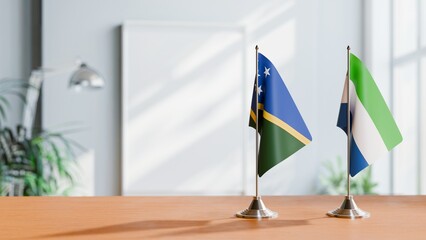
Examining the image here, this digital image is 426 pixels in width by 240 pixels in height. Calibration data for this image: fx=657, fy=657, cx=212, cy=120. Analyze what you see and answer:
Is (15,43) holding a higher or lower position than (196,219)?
higher

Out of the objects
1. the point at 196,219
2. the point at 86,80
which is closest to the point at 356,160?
the point at 196,219

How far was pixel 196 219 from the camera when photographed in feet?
5.06

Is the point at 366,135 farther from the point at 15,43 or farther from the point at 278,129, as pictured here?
the point at 15,43

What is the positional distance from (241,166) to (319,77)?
1.12m

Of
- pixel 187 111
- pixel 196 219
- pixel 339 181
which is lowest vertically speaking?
pixel 339 181

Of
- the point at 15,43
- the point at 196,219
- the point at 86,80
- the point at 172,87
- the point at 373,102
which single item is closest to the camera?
the point at 196,219

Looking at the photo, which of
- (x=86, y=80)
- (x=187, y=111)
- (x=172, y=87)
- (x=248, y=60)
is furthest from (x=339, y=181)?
(x=86, y=80)

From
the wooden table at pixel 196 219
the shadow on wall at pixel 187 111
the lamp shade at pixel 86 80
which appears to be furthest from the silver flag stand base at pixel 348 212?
the shadow on wall at pixel 187 111

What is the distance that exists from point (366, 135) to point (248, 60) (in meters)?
4.31

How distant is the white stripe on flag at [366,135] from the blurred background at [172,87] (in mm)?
4212

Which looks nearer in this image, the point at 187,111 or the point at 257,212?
the point at 257,212

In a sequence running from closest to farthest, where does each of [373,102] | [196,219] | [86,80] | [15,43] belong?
1. [196,219]
2. [373,102]
3. [86,80]
4. [15,43]

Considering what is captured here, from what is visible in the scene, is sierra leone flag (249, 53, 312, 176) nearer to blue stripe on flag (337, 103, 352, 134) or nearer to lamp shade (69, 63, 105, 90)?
blue stripe on flag (337, 103, 352, 134)

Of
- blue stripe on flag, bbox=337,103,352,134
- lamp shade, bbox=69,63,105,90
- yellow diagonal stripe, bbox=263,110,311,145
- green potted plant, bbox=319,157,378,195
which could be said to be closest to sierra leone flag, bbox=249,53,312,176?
yellow diagonal stripe, bbox=263,110,311,145
